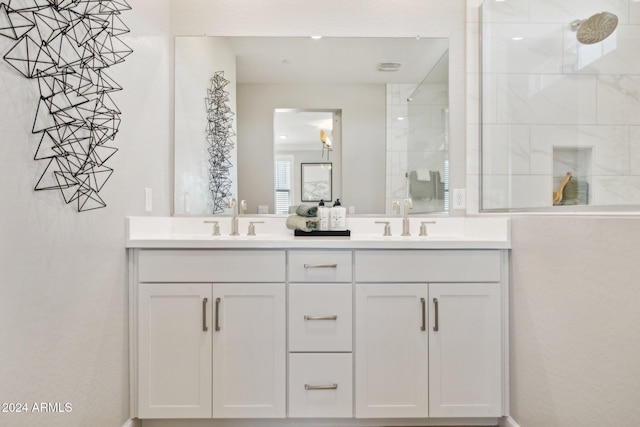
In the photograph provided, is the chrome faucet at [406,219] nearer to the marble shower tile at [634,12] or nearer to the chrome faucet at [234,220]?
the chrome faucet at [234,220]

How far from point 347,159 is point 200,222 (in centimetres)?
87

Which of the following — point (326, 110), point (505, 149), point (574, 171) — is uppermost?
point (326, 110)

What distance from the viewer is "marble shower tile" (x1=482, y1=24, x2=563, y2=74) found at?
160cm

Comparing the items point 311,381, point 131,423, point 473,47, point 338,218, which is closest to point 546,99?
point 473,47

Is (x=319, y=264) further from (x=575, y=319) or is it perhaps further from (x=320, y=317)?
(x=575, y=319)

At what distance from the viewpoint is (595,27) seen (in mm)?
1412

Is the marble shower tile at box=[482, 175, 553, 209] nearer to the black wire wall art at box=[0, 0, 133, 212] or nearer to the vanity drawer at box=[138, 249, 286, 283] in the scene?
the vanity drawer at box=[138, 249, 286, 283]

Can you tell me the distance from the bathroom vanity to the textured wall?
0.37ft

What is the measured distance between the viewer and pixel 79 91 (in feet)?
4.22

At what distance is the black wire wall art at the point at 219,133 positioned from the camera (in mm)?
2172

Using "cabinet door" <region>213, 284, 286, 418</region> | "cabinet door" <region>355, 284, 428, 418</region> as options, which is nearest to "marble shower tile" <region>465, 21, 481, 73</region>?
"cabinet door" <region>355, 284, 428, 418</region>

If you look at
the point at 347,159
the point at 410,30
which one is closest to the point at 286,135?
the point at 347,159

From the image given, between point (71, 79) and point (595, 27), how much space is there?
5.89ft

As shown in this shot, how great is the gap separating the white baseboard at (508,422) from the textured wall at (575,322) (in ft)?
0.08
